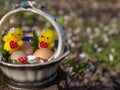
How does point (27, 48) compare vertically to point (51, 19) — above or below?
below

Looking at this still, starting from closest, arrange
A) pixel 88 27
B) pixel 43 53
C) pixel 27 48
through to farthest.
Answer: pixel 43 53 → pixel 27 48 → pixel 88 27

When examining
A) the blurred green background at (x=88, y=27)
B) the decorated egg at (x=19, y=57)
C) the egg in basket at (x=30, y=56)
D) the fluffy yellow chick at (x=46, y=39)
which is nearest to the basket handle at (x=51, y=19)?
the egg in basket at (x=30, y=56)

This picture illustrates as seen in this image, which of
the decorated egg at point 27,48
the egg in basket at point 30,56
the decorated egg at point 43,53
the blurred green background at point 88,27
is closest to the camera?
the egg in basket at point 30,56

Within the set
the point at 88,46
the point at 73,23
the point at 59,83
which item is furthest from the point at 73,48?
the point at 59,83

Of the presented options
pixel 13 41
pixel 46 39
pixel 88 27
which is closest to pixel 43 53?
pixel 46 39

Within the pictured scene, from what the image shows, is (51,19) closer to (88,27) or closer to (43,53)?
(43,53)

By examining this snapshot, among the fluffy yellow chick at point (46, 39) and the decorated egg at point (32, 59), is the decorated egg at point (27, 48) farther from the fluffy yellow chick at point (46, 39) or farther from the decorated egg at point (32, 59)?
the decorated egg at point (32, 59)

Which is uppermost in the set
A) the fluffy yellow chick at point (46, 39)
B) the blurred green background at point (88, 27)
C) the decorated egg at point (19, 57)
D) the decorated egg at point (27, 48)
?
the fluffy yellow chick at point (46, 39)

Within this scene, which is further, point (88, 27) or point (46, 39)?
point (88, 27)
